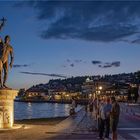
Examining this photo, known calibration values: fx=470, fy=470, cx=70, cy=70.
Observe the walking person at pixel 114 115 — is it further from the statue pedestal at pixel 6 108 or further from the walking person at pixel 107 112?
the statue pedestal at pixel 6 108

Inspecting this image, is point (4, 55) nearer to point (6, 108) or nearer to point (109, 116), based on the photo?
point (6, 108)

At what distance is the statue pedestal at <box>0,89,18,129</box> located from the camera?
23.7m

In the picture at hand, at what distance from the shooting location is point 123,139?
63.7 ft

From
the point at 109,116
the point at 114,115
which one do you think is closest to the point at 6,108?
the point at 109,116

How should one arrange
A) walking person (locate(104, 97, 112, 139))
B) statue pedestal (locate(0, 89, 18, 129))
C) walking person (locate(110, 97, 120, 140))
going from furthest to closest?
statue pedestal (locate(0, 89, 18, 129)), walking person (locate(104, 97, 112, 139)), walking person (locate(110, 97, 120, 140))

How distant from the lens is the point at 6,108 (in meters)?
24.0

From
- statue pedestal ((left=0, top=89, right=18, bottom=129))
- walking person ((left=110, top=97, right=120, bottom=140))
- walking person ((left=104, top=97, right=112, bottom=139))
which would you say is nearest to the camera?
walking person ((left=110, top=97, right=120, bottom=140))

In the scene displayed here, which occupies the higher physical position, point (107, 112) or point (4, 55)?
point (4, 55)

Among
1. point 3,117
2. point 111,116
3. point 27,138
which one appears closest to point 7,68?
point 3,117

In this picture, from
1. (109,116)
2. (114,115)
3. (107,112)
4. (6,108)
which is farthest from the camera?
(6,108)

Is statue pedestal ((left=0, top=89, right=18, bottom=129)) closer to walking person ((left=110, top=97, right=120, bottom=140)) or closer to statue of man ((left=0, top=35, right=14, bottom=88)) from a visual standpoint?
statue of man ((left=0, top=35, right=14, bottom=88))

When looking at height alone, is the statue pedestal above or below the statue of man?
below

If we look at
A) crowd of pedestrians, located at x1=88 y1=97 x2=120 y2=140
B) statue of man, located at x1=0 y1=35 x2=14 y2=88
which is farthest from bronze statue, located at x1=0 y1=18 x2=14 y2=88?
crowd of pedestrians, located at x1=88 y1=97 x2=120 y2=140

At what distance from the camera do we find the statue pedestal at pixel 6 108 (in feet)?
77.7
